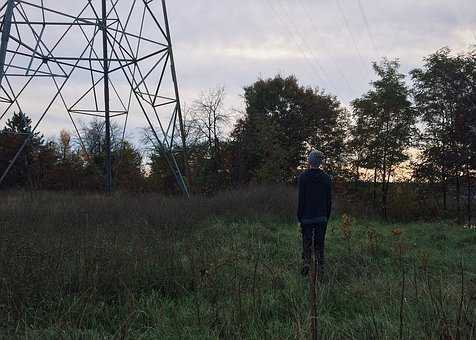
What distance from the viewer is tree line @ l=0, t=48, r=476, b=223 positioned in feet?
97.8

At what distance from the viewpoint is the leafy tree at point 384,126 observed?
3362 centimetres

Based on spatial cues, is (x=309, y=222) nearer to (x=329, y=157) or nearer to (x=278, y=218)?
(x=278, y=218)

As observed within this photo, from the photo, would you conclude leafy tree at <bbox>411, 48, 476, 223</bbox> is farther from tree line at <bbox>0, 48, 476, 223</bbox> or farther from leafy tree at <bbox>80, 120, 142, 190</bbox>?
leafy tree at <bbox>80, 120, 142, 190</bbox>

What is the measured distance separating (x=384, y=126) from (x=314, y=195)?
2949 cm

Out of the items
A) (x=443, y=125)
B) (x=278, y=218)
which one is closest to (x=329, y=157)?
(x=443, y=125)

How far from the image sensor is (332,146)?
3922 centimetres

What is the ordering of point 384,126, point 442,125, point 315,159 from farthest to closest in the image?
point 384,126
point 442,125
point 315,159

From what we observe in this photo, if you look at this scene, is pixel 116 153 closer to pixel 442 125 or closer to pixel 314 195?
pixel 442 125

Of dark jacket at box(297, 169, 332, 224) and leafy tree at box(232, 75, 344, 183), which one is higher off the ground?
leafy tree at box(232, 75, 344, 183)

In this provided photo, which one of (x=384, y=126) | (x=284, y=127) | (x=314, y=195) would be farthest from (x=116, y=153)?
(x=314, y=195)

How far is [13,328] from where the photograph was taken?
3.87 meters

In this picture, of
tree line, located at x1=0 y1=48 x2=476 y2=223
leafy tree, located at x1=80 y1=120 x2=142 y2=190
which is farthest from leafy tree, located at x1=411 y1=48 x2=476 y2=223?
leafy tree, located at x1=80 y1=120 x2=142 y2=190

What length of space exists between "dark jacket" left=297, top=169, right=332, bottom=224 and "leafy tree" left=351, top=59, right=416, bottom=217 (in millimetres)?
27299

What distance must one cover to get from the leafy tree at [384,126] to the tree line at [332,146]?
71 mm
